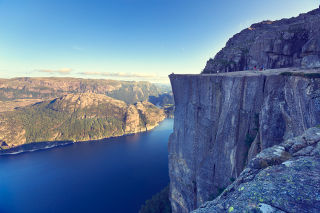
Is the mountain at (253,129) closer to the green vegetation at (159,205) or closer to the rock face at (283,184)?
the rock face at (283,184)

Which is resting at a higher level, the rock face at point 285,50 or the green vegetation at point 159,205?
the rock face at point 285,50

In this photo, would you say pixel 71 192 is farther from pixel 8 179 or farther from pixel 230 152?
pixel 230 152

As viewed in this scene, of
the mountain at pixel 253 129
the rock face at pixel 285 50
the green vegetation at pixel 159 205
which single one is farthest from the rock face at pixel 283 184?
the green vegetation at pixel 159 205

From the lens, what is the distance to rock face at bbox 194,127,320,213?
430cm

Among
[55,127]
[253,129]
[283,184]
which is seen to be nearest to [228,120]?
[253,129]

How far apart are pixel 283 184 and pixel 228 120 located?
1371 centimetres

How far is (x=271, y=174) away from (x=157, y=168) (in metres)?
79.4

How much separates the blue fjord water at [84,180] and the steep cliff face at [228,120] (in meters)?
36.2

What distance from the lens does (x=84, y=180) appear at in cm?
7388

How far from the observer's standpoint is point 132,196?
59.8m

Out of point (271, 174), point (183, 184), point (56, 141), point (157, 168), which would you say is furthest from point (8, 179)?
point (271, 174)

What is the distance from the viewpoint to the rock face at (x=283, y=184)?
4297 mm

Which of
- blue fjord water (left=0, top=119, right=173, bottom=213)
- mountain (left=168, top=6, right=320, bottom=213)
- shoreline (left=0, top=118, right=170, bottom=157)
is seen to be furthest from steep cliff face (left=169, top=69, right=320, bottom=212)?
shoreline (left=0, top=118, right=170, bottom=157)

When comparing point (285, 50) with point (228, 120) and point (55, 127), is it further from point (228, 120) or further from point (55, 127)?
point (55, 127)
